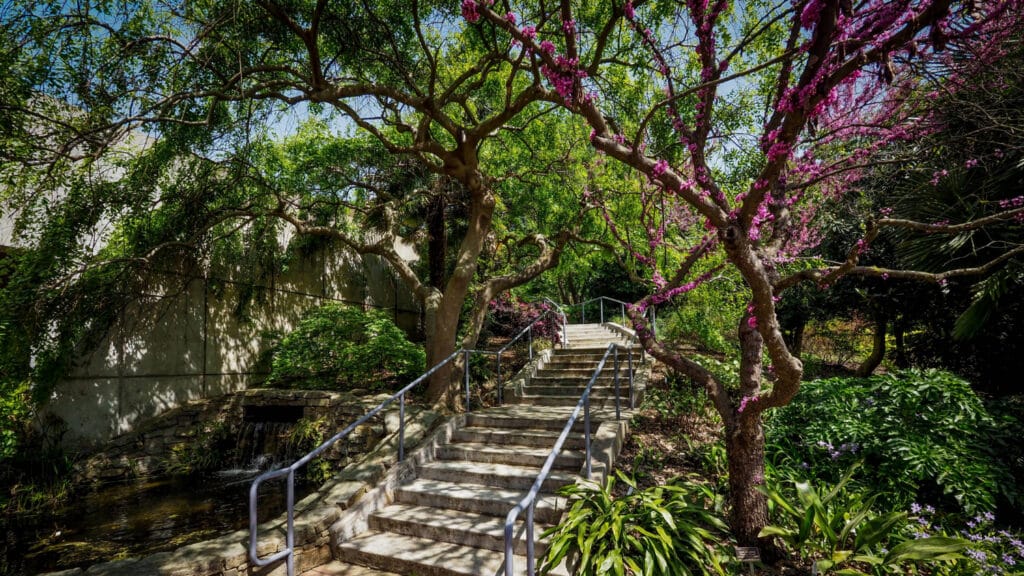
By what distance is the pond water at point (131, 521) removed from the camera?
4707 mm

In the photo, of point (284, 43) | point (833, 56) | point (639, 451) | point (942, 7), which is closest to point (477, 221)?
point (284, 43)

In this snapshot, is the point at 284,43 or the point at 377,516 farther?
the point at 284,43

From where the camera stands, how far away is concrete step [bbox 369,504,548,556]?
4.14 meters

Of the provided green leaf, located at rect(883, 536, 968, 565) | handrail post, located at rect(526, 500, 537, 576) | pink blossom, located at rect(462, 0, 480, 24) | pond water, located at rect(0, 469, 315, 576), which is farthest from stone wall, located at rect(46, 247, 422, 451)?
green leaf, located at rect(883, 536, 968, 565)

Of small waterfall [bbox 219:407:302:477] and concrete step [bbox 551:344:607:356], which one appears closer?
small waterfall [bbox 219:407:302:477]

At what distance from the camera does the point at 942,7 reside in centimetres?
250

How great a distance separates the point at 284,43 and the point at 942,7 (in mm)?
6288

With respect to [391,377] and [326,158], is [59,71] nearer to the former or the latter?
[326,158]

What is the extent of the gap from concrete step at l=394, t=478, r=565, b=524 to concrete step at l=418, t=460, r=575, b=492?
2.7 inches

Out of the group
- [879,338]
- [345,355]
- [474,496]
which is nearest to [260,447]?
[345,355]

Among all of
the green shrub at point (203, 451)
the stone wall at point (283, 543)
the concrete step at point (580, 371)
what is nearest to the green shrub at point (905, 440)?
the concrete step at point (580, 371)

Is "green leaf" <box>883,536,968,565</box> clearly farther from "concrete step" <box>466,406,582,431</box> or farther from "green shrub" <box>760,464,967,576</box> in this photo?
"concrete step" <box>466,406,582,431</box>

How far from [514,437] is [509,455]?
36 cm

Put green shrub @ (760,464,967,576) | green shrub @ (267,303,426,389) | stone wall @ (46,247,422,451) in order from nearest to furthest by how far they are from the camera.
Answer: green shrub @ (760,464,967,576)
stone wall @ (46,247,422,451)
green shrub @ (267,303,426,389)
